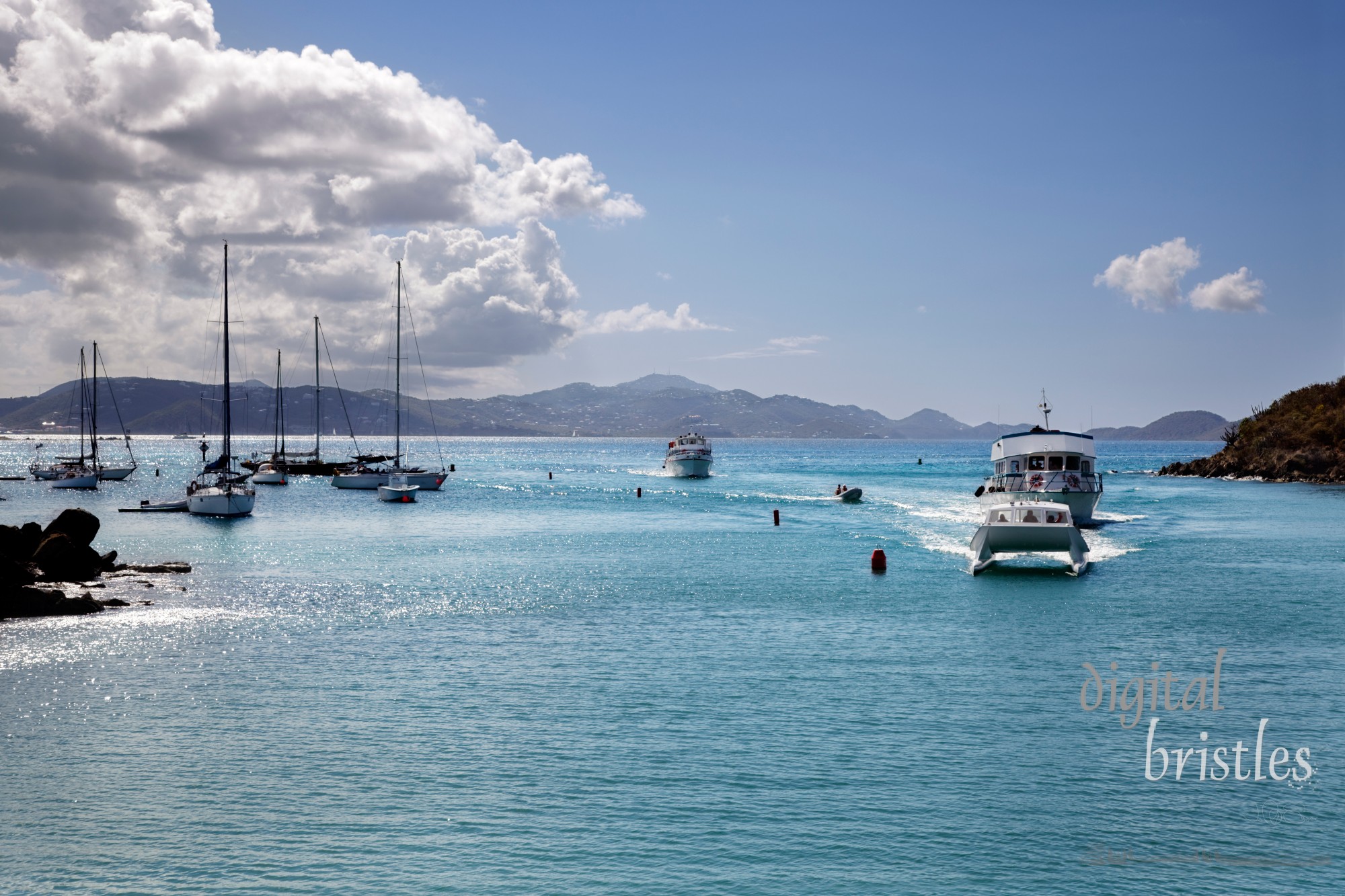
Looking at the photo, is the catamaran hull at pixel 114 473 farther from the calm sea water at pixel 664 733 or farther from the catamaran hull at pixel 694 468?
the calm sea water at pixel 664 733

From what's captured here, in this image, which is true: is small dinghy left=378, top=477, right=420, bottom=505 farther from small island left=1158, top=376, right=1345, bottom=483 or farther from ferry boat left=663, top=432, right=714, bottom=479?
small island left=1158, top=376, right=1345, bottom=483

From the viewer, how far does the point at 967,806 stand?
607 inches

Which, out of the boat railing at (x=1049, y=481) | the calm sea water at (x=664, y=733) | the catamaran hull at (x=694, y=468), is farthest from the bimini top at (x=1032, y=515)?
the catamaran hull at (x=694, y=468)

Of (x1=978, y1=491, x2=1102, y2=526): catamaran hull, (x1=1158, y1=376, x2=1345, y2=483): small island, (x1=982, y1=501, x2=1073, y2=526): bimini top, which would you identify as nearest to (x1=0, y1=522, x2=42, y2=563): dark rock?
(x1=982, y1=501, x2=1073, y2=526): bimini top

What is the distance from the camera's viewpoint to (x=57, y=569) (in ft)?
123

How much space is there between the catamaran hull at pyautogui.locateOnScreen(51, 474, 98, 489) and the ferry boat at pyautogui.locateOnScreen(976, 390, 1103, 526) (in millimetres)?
90084

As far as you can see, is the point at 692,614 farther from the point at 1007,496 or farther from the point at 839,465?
the point at 839,465

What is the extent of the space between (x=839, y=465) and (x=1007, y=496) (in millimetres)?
129962

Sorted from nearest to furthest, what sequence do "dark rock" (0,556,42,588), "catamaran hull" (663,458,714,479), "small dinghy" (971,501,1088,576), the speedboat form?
"dark rock" (0,556,42,588) < "small dinghy" (971,501,1088,576) < the speedboat < "catamaran hull" (663,458,714,479)

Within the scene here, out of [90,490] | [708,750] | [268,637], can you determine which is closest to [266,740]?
[708,750]

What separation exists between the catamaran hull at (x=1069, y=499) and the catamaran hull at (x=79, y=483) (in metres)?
89.8

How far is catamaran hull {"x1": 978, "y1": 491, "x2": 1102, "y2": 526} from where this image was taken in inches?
2362

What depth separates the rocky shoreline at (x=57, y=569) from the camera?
31.3 m

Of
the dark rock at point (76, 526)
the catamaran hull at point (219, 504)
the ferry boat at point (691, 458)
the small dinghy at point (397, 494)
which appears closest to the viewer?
the dark rock at point (76, 526)
